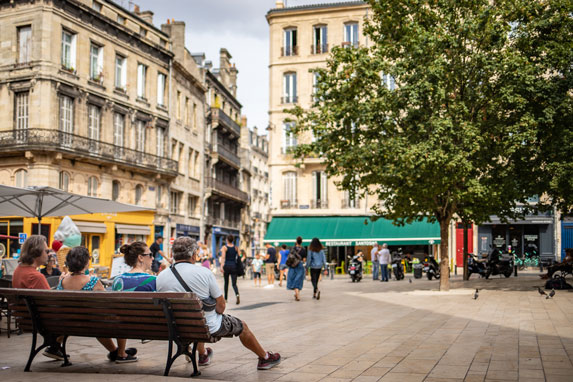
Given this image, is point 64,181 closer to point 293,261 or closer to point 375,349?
point 293,261

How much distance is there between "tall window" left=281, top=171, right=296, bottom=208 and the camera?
41844 millimetres

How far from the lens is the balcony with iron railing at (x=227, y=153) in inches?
2025

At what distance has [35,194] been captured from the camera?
1313cm

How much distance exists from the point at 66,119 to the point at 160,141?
9.14 meters

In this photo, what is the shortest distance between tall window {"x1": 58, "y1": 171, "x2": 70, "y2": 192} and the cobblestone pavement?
62.9 ft

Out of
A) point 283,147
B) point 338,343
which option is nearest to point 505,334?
point 338,343

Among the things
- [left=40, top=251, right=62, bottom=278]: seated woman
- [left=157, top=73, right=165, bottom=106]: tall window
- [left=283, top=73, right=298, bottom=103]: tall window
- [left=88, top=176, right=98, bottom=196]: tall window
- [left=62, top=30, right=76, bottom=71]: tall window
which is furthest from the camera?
[left=283, top=73, right=298, bottom=103]: tall window

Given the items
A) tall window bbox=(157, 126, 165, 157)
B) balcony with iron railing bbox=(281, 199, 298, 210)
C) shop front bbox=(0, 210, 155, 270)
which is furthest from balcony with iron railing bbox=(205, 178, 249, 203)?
shop front bbox=(0, 210, 155, 270)

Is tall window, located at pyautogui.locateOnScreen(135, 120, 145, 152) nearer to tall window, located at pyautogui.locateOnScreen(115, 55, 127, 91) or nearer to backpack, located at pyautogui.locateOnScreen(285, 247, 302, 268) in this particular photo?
tall window, located at pyautogui.locateOnScreen(115, 55, 127, 91)

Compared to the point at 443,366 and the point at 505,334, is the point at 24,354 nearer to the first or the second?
the point at 443,366

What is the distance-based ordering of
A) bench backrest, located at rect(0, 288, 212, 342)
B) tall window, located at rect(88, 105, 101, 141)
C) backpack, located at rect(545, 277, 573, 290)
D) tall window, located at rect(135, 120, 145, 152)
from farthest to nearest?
tall window, located at rect(135, 120, 145, 152) < tall window, located at rect(88, 105, 101, 141) < backpack, located at rect(545, 277, 573, 290) < bench backrest, located at rect(0, 288, 212, 342)

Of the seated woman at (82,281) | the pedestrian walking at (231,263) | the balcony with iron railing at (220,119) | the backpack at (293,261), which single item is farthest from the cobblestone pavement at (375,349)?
the balcony with iron railing at (220,119)

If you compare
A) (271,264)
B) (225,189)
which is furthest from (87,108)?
(225,189)

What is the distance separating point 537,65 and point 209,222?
34.0m
